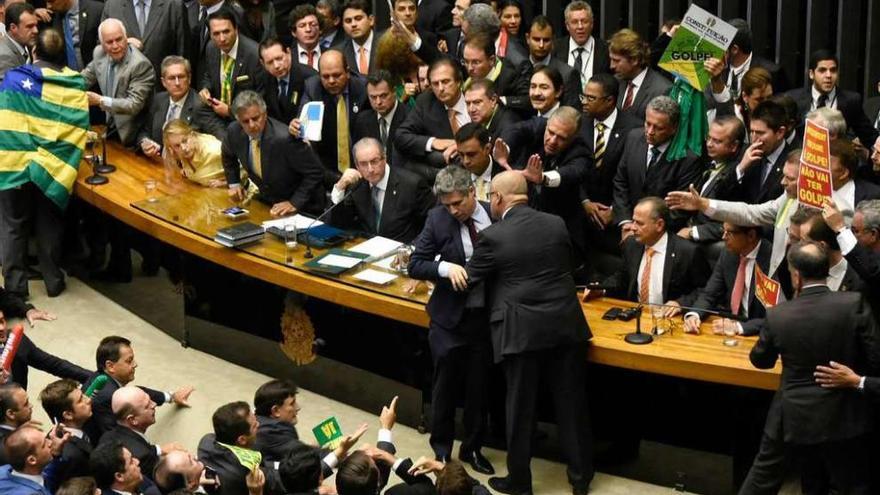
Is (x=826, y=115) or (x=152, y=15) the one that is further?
(x=152, y=15)

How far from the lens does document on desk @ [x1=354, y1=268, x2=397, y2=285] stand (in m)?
7.46

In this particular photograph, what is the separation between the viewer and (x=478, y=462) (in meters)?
7.23

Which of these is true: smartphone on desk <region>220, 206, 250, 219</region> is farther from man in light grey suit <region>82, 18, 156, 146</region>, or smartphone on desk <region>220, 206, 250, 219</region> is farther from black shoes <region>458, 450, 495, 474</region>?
black shoes <region>458, 450, 495, 474</region>

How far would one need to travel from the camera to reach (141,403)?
664 cm

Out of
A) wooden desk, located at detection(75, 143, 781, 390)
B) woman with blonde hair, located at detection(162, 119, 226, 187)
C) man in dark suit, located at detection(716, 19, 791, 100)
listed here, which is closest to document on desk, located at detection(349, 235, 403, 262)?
wooden desk, located at detection(75, 143, 781, 390)

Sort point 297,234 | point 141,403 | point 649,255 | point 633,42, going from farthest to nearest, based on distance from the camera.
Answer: point 633,42 < point 297,234 < point 649,255 < point 141,403

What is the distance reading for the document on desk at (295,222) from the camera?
808 cm

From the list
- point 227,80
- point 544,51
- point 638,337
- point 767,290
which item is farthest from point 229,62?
point 767,290

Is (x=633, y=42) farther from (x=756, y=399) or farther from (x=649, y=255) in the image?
(x=756, y=399)

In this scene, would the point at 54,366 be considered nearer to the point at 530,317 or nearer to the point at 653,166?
the point at 530,317

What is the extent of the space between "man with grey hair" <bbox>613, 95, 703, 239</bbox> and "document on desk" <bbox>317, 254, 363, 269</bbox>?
1435 mm

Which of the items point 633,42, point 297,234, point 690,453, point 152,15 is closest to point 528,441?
point 690,453

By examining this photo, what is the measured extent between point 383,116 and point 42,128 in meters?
2.22

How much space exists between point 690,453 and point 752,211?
1186mm
